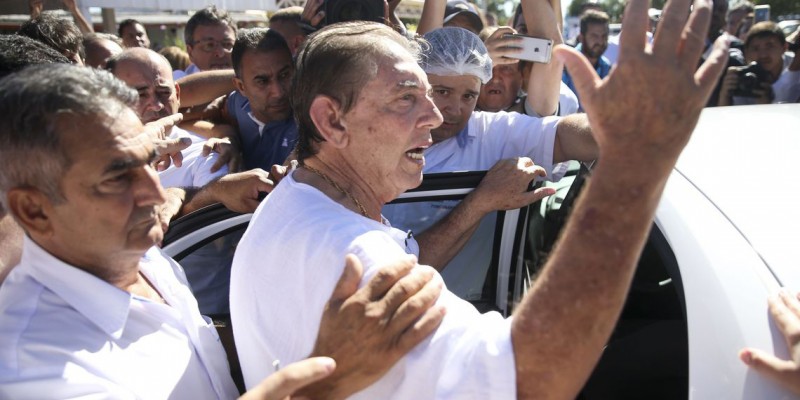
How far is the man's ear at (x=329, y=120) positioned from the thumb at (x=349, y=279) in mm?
489

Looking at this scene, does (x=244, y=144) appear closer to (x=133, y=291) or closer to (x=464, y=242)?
(x=464, y=242)

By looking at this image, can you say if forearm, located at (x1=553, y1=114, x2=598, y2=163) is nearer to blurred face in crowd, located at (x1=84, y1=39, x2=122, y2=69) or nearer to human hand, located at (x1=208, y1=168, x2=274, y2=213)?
human hand, located at (x1=208, y1=168, x2=274, y2=213)

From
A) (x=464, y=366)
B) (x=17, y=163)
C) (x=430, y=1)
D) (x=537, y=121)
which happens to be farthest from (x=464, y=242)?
(x=430, y=1)

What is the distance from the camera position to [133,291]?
5.02 ft

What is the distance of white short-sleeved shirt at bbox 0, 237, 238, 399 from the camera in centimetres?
116

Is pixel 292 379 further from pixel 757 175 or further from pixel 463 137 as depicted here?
pixel 463 137

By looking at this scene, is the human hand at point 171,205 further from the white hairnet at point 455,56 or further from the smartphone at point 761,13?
the smartphone at point 761,13

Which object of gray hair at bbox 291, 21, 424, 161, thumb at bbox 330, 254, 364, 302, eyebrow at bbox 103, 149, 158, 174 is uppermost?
gray hair at bbox 291, 21, 424, 161

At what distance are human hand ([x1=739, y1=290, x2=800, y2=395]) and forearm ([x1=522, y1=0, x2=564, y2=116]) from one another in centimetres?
187

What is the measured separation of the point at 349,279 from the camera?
3.70 ft

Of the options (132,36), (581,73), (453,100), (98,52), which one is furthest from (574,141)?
(132,36)

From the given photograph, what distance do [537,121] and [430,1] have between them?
4.76 ft

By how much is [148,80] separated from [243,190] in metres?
1.27

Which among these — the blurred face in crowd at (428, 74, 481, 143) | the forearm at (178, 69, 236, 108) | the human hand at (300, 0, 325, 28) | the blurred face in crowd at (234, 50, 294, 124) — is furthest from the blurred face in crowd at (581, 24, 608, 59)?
the blurred face in crowd at (234, 50, 294, 124)
